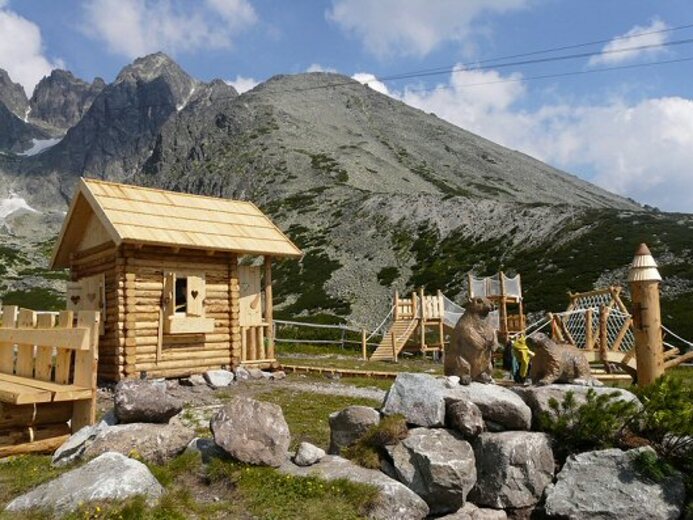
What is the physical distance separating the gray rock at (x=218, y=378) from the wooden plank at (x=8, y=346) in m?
6.03

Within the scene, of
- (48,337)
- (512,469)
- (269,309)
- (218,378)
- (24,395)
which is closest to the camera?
(512,469)

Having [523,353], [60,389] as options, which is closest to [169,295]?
[60,389]

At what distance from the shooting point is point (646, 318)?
949cm

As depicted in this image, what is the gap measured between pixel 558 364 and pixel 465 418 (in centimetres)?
183

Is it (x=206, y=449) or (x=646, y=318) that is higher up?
(x=646, y=318)

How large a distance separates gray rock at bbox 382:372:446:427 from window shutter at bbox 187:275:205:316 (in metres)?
9.86

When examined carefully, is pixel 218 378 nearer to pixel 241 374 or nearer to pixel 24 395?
pixel 241 374

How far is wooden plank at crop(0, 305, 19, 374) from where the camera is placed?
11.4 m

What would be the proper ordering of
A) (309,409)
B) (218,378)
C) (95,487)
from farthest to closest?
(218,378) < (309,409) < (95,487)

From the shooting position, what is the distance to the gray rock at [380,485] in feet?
23.6

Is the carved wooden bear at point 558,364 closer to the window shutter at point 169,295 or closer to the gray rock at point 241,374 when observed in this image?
the gray rock at point 241,374

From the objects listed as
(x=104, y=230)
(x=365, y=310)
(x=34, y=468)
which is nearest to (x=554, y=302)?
(x=365, y=310)

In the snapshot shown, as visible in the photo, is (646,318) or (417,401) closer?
(417,401)

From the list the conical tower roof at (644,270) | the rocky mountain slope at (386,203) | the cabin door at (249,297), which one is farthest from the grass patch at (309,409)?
the rocky mountain slope at (386,203)
